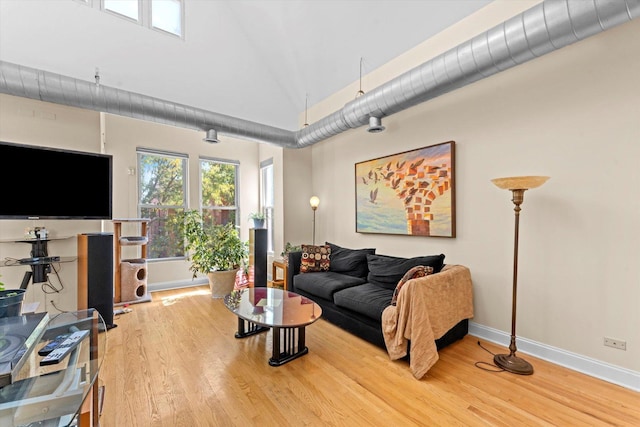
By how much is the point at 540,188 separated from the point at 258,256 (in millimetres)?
3709

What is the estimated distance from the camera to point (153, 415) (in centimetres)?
175

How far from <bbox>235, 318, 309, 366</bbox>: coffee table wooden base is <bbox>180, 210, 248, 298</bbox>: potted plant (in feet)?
4.91

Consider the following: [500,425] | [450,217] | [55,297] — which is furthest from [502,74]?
[55,297]

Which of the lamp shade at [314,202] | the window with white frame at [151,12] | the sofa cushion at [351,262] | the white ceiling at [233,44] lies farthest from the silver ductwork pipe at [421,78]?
the sofa cushion at [351,262]

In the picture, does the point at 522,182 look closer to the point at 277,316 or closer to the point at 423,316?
the point at 423,316

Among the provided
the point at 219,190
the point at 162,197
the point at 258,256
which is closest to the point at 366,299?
the point at 258,256

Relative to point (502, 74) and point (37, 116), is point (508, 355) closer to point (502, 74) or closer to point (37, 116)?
point (502, 74)

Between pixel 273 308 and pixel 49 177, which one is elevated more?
pixel 49 177

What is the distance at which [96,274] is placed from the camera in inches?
122

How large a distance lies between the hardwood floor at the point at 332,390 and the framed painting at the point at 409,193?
4.47ft

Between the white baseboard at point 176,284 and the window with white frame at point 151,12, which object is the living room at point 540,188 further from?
the white baseboard at point 176,284

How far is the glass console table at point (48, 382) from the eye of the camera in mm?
967

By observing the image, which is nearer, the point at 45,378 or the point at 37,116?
the point at 45,378

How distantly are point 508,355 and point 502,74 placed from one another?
2.64 meters
